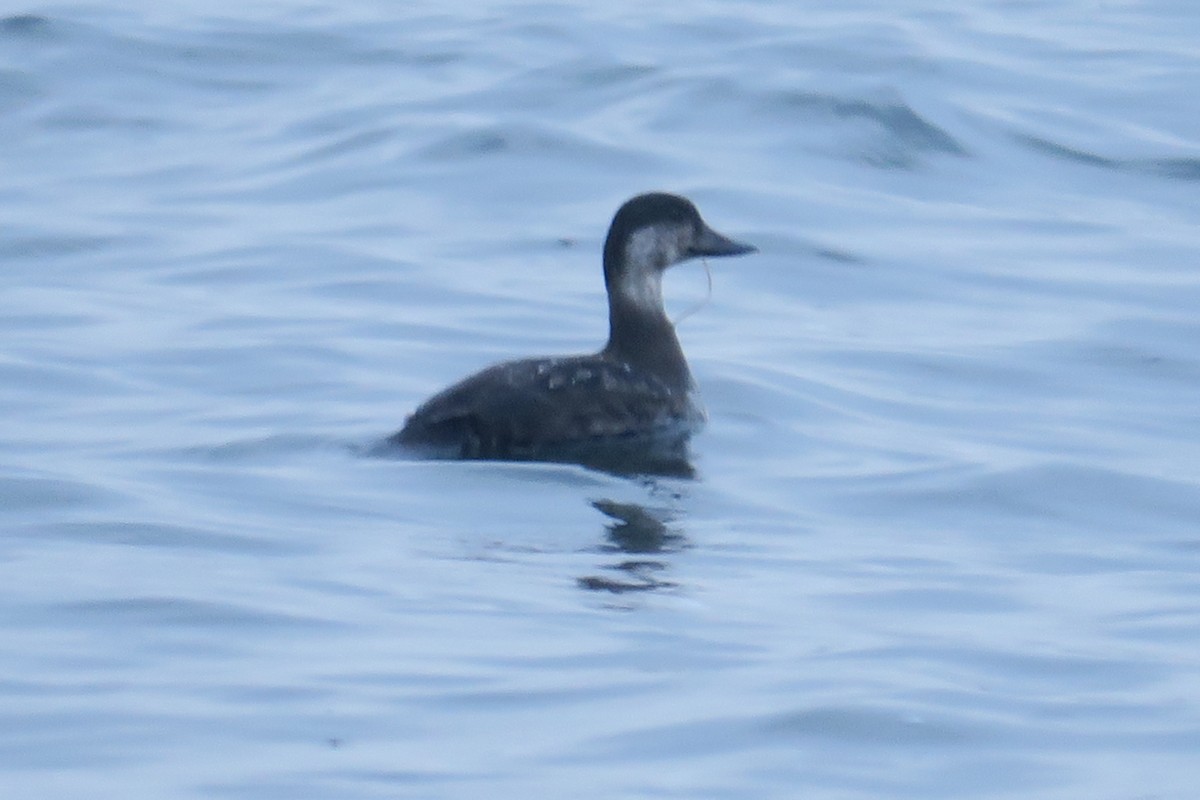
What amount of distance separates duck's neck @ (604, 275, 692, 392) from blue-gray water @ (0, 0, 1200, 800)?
0.96ft

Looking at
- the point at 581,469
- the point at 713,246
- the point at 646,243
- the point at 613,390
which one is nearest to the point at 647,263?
the point at 646,243

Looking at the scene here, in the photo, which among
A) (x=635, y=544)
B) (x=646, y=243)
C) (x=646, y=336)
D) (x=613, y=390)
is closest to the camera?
(x=635, y=544)

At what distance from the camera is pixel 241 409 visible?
10625 mm

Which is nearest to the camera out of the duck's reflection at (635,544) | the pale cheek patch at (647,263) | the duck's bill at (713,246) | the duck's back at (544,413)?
the duck's reflection at (635,544)

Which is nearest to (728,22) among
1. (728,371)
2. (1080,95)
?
(1080,95)

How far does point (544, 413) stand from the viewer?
9578 mm

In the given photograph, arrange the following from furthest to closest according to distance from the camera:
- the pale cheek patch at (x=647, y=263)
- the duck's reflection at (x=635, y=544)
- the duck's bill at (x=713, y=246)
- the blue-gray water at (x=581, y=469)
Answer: the duck's bill at (x=713, y=246), the pale cheek patch at (x=647, y=263), the duck's reflection at (x=635, y=544), the blue-gray water at (x=581, y=469)

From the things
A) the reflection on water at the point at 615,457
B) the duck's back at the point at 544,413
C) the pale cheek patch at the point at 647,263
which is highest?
the pale cheek patch at the point at 647,263

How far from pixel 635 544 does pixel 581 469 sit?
1067 mm

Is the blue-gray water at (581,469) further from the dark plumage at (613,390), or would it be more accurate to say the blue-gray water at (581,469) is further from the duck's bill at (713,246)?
the duck's bill at (713,246)

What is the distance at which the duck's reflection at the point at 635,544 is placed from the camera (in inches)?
309

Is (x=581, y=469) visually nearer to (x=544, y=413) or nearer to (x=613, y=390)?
(x=544, y=413)

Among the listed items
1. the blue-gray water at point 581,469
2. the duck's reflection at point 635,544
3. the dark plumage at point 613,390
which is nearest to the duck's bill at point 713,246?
the dark plumage at point 613,390

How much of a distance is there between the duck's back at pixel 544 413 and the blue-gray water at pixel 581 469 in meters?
0.17
